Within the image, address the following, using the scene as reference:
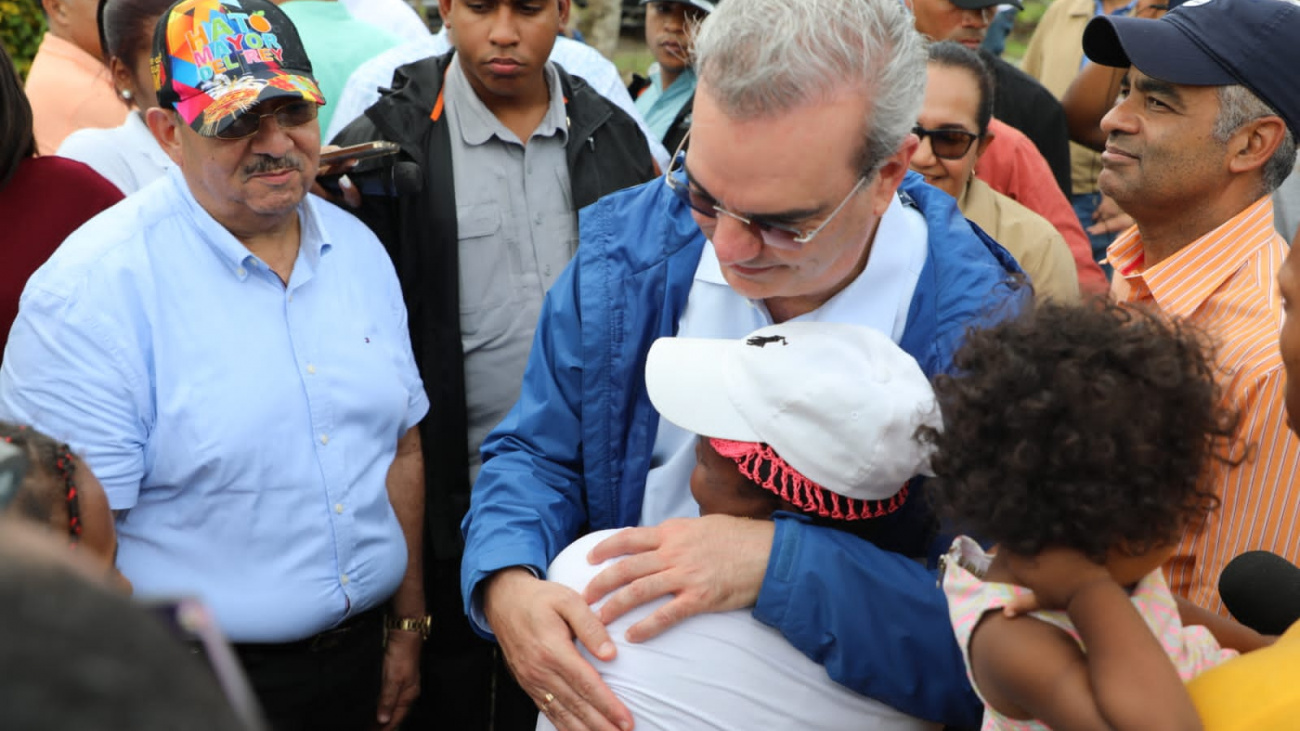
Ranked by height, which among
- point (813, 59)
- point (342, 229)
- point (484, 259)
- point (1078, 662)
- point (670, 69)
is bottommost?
point (670, 69)

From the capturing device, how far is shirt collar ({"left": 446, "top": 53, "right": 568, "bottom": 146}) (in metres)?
3.76

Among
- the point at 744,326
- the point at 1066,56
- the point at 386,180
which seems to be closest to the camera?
the point at 744,326

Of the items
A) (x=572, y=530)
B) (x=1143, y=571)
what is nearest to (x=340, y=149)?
(x=572, y=530)

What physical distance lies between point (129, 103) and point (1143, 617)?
10.4 ft

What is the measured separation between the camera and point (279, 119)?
9.15 feet

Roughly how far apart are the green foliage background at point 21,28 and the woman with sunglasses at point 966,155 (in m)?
5.21

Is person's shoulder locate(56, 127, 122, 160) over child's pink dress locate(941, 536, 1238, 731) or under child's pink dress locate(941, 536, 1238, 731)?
under

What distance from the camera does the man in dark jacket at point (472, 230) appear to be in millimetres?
3555

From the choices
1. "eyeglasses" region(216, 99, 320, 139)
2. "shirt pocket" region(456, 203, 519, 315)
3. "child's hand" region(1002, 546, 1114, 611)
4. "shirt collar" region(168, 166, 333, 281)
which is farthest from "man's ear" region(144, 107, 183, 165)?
"child's hand" region(1002, 546, 1114, 611)

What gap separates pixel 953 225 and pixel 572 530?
994 mm

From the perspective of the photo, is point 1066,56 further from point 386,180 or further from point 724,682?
point 724,682

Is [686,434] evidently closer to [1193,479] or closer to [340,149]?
[1193,479]

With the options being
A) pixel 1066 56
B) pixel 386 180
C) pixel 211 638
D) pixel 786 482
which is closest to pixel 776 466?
pixel 786 482

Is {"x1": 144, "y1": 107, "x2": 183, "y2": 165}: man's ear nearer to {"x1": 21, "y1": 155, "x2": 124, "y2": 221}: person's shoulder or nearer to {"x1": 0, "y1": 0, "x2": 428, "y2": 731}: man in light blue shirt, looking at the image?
{"x1": 0, "y1": 0, "x2": 428, "y2": 731}: man in light blue shirt
